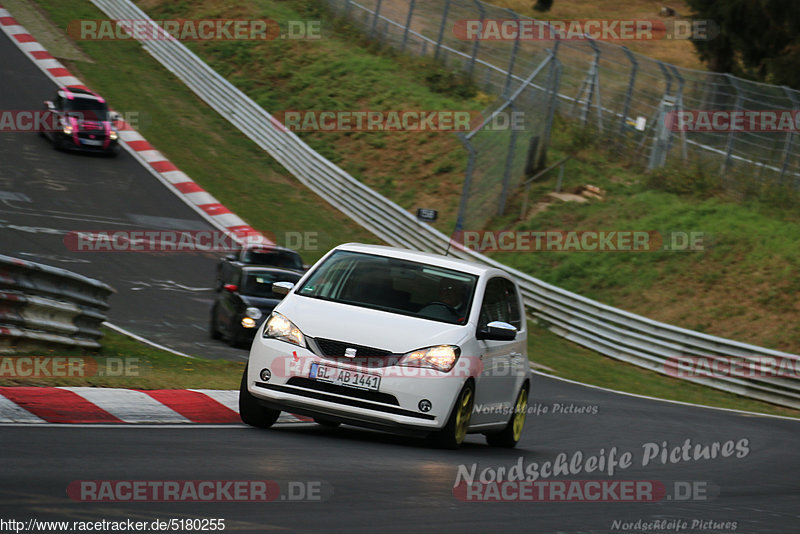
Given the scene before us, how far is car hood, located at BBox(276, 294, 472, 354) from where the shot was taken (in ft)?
28.1

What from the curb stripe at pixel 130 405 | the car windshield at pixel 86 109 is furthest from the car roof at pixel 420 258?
the car windshield at pixel 86 109

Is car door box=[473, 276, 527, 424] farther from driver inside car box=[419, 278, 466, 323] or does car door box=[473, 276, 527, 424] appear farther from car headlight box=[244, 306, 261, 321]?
car headlight box=[244, 306, 261, 321]

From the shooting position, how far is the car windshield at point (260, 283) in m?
17.9

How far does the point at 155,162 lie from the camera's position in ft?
106

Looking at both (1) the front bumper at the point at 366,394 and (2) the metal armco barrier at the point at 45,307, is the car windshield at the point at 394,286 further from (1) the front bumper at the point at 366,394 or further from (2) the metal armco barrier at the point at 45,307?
(2) the metal armco barrier at the point at 45,307

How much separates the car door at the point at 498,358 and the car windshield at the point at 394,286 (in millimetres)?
253

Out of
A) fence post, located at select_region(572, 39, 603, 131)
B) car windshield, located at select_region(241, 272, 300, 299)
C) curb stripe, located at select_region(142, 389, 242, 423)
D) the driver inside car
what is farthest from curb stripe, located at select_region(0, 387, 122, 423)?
fence post, located at select_region(572, 39, 603, 131)

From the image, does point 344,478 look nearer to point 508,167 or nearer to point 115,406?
point 115,406

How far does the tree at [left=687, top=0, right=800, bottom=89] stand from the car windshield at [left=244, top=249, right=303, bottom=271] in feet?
83.8

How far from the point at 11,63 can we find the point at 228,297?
22.0 metres

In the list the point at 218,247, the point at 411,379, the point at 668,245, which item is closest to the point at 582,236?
the point at 668,245

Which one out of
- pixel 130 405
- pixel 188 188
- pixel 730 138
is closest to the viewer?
pixel 130 405

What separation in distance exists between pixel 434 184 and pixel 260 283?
1568 centimetres

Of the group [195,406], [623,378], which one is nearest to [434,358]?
[195,406]
